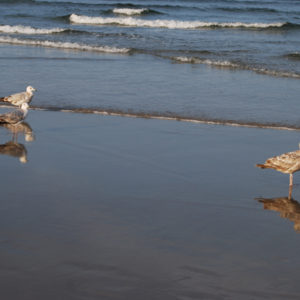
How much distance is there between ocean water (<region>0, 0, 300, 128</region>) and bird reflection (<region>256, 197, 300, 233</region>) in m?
3.68

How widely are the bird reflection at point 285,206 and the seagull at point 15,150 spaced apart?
3063 millimetres

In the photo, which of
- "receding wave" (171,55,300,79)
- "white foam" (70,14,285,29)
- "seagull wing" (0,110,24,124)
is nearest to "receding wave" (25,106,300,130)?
"seagull wing" (0,110,24,124)

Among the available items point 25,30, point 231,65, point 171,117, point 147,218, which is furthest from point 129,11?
point 147,218

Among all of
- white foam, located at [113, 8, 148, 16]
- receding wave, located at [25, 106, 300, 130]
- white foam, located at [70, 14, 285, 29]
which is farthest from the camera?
white foam, located at [113, 8, 148, 16]

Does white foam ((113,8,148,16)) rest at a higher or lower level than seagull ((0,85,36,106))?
higher

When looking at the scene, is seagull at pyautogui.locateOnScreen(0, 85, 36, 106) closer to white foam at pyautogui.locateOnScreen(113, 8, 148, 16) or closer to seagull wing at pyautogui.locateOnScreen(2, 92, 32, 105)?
seagull wing at pyautogui.locateOnScreen(2, 92, 32, 105)

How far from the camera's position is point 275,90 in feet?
44.3

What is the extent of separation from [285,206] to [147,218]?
1543 millimetres

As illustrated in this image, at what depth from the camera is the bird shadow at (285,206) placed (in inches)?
269

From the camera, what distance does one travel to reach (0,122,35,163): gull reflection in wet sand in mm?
8820

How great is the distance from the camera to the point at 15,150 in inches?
356

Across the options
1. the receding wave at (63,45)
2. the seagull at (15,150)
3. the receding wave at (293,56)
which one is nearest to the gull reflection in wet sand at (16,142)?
the seagull at (15,150)

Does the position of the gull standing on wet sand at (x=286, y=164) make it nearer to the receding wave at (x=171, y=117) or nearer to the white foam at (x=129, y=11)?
A: the receding wave at (x=171, y=117)

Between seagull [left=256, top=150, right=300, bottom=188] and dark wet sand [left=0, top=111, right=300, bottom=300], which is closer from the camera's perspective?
dark wet sand [left=0, top=111, right=300, bottom=300]
